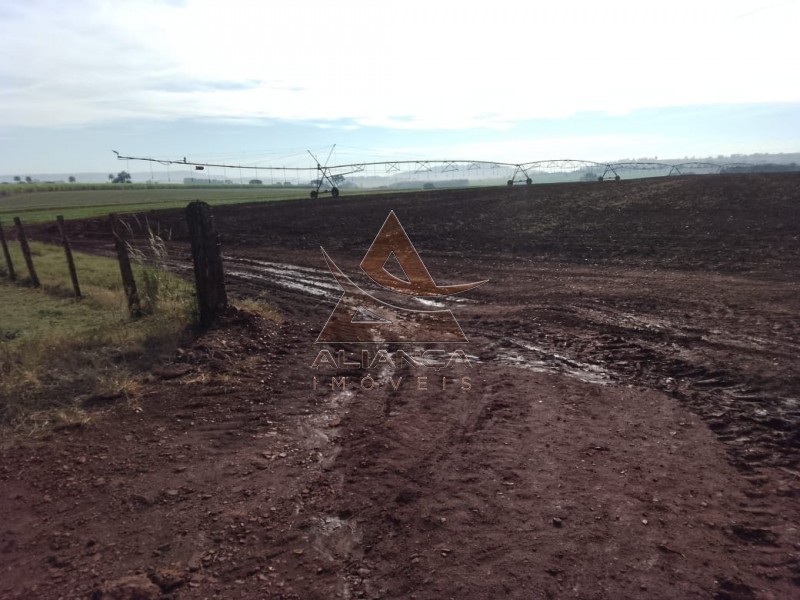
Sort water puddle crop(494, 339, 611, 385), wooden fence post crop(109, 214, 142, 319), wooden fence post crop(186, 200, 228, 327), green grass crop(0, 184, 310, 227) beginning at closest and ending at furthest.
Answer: water puddle crop(494, 339, 611, 385), wooden fence post crop(186, 200, 228, 327), wooden fence post crop(109, 214, 142, 319), green grass crop(0, 184, 310, 227)

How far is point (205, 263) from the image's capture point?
7562 mm

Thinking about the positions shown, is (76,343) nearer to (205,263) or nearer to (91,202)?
(205,263)

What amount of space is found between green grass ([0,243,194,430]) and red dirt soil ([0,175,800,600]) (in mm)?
446

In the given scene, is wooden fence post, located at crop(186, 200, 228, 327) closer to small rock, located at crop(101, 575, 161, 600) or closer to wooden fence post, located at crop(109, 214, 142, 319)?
wooden fence post, located at crop(109, 214, 142, 319)

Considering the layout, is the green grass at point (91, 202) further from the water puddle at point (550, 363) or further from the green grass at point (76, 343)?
the water puddle at point (550, 363)

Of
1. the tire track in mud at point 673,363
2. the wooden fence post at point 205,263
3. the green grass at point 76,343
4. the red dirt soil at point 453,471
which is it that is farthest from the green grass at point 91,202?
the tire track in mud at point 673,363

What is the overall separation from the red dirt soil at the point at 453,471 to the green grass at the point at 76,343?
1.46ft

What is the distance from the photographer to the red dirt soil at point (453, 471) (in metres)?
3.16

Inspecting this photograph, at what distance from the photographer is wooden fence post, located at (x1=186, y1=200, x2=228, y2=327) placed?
24.7 feet

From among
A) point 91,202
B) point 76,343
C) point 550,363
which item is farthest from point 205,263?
point 91,202

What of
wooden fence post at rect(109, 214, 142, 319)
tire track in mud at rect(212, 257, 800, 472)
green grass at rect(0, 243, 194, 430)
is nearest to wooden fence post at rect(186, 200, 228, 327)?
green grass at rect(0, 243, 194, 430)

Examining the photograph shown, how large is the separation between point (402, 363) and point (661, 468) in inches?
137

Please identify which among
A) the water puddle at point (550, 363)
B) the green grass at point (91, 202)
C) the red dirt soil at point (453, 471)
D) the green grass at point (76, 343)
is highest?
the green grass at point (91, 202)

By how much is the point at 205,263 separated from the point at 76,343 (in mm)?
2005
